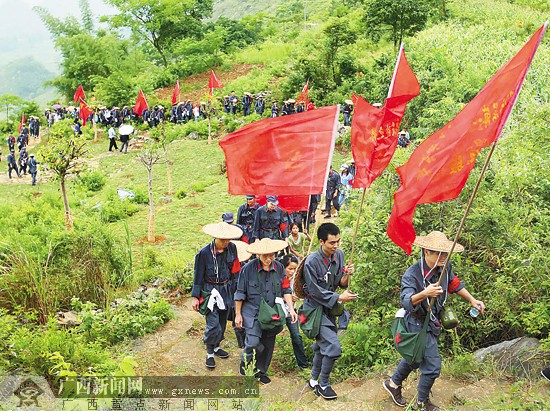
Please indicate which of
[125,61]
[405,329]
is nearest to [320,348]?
[405,329]

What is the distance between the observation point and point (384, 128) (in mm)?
6582

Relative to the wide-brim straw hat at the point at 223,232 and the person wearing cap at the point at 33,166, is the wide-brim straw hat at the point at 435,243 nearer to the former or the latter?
the wide-brim straw hat at the point at 223,232

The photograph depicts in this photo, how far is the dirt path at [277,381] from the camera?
18.7ft

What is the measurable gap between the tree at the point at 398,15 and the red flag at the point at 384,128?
73.0ft

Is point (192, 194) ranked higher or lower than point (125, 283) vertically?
lower

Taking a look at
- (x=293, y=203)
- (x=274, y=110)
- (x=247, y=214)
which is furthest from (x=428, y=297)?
(x=274, y=110)

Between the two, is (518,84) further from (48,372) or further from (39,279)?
(39,279)

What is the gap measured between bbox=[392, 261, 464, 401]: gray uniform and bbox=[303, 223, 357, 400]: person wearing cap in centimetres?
66

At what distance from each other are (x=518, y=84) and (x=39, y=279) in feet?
21.3

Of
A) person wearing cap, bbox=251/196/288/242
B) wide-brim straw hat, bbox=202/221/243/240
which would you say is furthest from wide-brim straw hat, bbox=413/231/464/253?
person wearing cap, bbox=251/196/288/242

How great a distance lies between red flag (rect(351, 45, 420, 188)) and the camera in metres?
6.57

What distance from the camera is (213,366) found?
276 inches

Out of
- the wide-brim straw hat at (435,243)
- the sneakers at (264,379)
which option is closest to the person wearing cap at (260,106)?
the sneakers at (264,379)

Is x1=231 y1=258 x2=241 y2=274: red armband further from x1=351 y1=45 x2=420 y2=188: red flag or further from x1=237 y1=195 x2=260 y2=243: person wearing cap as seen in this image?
x1=237 y1=195 x2=260 y2=243: person wearing cap
